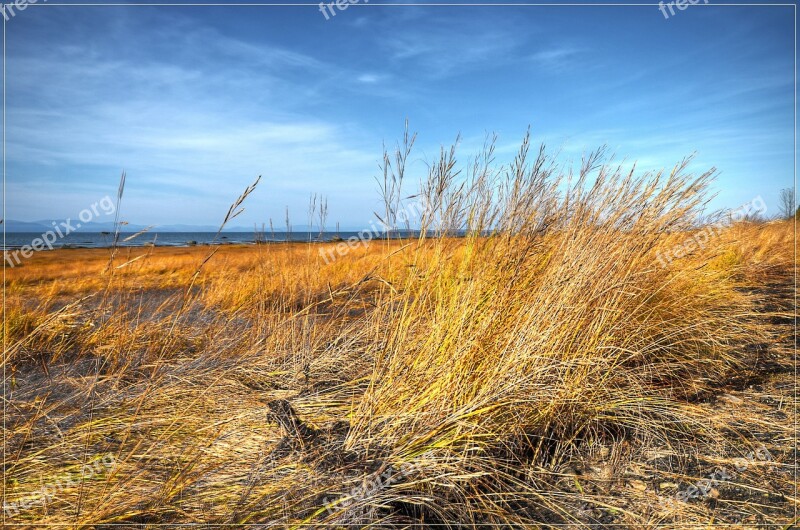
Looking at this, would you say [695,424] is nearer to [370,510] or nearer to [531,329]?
[531,329]

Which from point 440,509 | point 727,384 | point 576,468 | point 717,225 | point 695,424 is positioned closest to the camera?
point 440,509

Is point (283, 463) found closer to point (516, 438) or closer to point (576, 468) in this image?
point (516, 438)

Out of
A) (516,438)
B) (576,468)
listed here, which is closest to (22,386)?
(516,438)

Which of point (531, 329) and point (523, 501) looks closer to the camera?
point (523, 501)

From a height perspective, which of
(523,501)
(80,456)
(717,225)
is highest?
(717,225)

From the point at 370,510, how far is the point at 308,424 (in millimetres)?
630

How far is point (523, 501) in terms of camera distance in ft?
5.18

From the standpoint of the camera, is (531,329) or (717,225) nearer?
(531,329)

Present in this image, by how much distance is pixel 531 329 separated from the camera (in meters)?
1.84

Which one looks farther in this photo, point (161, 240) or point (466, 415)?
point (161, 240)

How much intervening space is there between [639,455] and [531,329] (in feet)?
2.39

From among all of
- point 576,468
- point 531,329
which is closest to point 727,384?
point 576,468

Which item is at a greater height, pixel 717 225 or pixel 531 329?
pixel 717 225

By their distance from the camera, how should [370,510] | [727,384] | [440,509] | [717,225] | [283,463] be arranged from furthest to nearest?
[717,225] → [727,384] → [283,463] → [440,509] → [370,510]
